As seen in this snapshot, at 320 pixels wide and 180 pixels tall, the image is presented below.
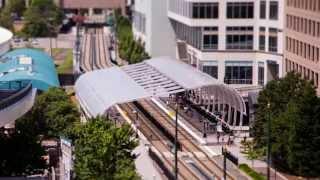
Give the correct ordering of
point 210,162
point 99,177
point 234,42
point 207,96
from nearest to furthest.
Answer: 1. point 99,177
2. point 210,162
3. point 207,96
4. point 234,42

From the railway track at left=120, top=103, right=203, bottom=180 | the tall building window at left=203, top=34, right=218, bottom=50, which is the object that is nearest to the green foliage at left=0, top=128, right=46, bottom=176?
the railway track at left=120, top=103, right=203, bottom=180

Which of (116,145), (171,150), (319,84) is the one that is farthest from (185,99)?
(116,145)

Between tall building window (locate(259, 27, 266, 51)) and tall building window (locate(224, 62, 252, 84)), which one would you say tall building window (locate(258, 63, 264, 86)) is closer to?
tall building window (locate(224, 62, 252, 84))

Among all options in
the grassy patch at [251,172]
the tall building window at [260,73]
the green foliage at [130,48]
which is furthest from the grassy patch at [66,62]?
the grassy patch at [251,172]

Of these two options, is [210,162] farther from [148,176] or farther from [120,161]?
[120,161]

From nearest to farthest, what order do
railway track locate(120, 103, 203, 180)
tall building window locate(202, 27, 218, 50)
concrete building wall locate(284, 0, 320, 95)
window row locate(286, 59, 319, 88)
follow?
railway track locate(120, 103, 203, 180) → window row locate(286, 59, 319, 88) → concrete building wall locate(284, 0, 320, 95) → tall building window locate(202, 27, 218, 50)

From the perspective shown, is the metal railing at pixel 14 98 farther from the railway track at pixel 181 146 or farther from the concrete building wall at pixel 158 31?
the concrete building wall at pixel 158 31
